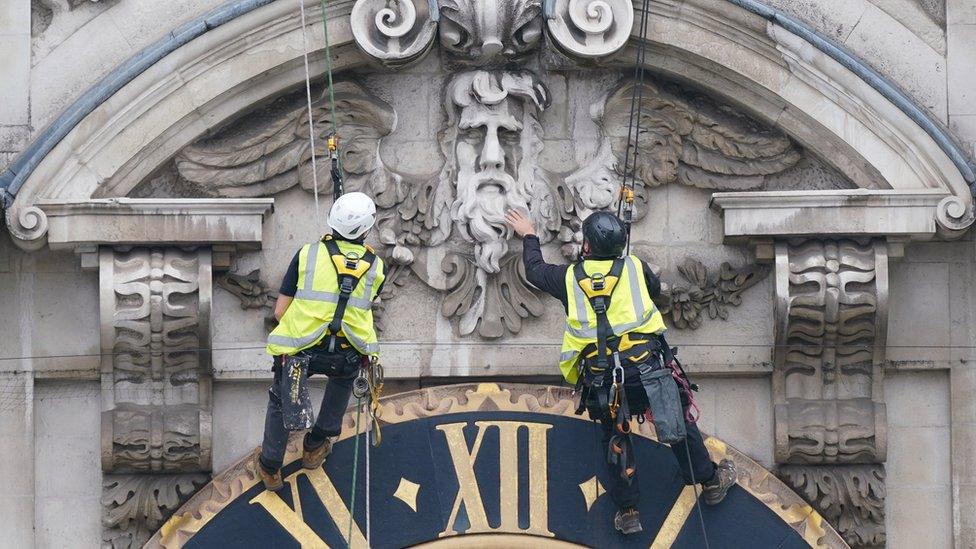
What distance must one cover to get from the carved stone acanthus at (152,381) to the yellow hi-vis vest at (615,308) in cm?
216

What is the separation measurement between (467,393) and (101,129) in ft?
8.76

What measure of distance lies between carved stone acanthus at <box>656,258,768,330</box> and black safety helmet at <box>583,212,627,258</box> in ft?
2.42

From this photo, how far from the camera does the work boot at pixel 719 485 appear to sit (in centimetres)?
1662

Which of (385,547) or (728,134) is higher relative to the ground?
(728,134)

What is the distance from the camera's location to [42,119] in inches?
665

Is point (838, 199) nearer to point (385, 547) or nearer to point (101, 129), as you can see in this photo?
point (385, 547)

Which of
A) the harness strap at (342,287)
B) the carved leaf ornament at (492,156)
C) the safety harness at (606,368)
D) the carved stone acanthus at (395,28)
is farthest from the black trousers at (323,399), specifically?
the carved stone acanthus at (395,28)

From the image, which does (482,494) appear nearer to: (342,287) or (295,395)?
(295,395)

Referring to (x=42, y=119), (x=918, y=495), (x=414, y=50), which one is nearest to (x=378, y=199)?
(x=414, y=50)

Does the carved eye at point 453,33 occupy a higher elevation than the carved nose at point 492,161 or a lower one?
higher

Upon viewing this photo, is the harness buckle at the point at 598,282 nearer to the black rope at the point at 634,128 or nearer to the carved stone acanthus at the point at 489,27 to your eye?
the black rope at the point at 634,128

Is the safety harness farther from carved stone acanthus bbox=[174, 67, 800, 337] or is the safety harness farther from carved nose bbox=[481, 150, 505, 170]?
carved nose bbox=[481, 150, 505, 170]

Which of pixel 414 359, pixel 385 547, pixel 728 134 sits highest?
pixel 728 134

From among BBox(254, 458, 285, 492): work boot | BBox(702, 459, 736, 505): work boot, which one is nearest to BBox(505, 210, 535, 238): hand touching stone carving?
BBox(702, 459, 736, 505): work boot
